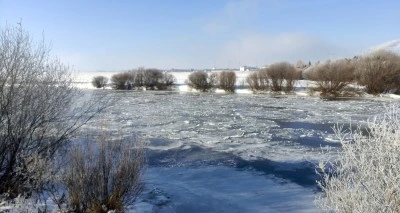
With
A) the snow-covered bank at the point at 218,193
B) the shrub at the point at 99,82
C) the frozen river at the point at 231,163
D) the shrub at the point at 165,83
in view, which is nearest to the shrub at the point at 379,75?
the frozen river at the point at 231,163

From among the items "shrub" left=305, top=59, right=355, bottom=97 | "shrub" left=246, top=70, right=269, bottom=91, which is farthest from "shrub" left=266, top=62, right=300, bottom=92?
"shrub" left=305, top=59, right=355, bottom=97

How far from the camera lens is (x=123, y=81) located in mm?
58094

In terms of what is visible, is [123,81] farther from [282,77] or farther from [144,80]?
[282,77]

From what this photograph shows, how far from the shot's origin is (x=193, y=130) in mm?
17016

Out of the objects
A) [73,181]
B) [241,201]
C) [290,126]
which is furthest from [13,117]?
[290,126]

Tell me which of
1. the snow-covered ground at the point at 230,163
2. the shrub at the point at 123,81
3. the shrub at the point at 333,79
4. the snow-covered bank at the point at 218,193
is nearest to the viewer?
the snow-covered bank at the point at 218,193

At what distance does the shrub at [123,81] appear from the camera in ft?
190

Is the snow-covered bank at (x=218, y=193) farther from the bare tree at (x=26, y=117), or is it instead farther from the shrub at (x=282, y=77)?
the shrub at (x=282, y=77)

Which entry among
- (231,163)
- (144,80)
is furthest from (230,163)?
(144,80)

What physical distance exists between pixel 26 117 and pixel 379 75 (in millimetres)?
41598

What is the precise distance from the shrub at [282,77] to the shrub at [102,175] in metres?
41.7

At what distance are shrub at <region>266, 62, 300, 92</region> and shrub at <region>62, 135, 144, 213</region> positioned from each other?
1641 inches

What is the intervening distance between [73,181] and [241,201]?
3555 millimetres

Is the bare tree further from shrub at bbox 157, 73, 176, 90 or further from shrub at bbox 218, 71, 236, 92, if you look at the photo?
shrub at bbox 157, 73, 176, 90
